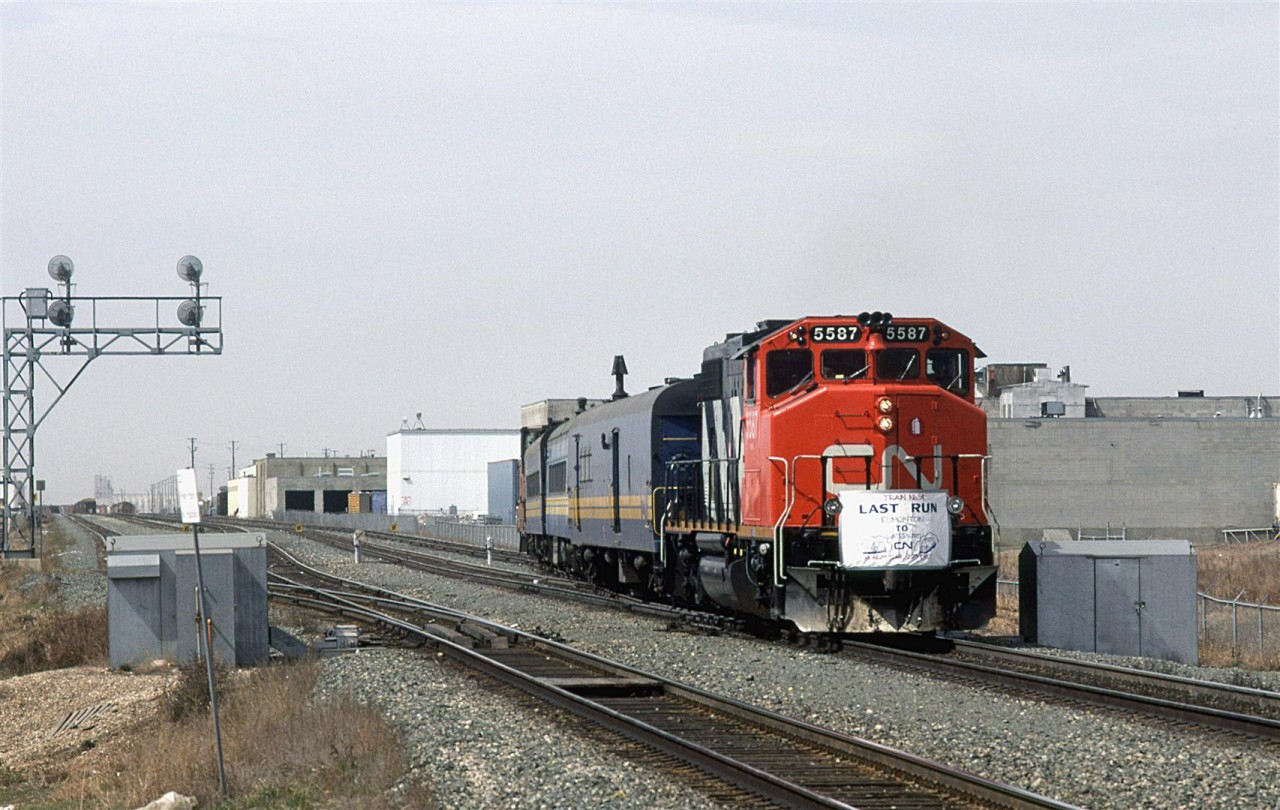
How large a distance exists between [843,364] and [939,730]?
6296 millimetres

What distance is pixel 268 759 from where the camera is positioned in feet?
37.0

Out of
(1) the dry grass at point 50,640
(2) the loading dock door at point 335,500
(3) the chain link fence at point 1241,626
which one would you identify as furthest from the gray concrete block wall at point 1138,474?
(2) the loading dock door at point 335,500

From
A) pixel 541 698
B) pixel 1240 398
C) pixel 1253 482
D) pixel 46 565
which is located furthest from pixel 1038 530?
pixel 541 698

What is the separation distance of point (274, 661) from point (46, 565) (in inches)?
1170

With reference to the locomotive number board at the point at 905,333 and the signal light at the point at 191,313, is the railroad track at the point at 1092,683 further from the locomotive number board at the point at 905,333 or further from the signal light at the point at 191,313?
the signal light at the point at 191,313

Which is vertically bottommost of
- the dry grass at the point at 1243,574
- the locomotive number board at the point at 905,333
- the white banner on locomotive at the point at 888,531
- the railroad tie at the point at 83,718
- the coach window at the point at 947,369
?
the dry grass at the point at 1243,574

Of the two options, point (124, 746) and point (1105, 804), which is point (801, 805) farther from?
point (124, 746)

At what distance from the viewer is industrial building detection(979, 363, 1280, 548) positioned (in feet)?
197

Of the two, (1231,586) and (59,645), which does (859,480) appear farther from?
(1231,586)

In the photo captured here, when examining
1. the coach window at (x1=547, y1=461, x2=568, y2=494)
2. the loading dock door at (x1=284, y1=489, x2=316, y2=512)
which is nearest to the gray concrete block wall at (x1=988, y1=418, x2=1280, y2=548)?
the coach window at (x1=547, y1=461, x2=568, y2=494)

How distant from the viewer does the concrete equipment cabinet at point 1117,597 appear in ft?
57.4

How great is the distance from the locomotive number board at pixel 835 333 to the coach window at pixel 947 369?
34.4 inches

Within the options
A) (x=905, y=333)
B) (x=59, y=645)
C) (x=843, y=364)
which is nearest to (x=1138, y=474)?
(x=905, y=333)

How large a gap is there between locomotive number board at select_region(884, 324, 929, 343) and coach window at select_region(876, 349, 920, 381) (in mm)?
136
